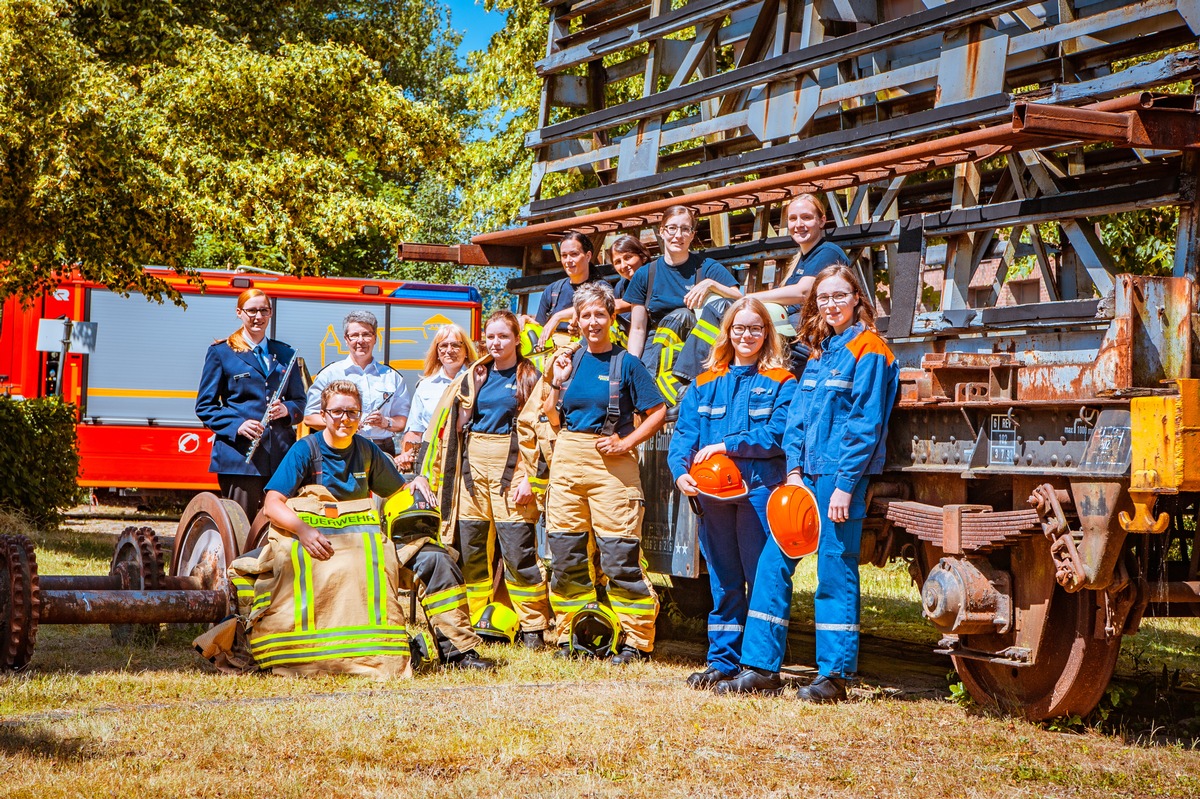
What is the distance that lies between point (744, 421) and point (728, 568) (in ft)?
Result: 2.66

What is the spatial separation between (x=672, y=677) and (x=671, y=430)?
5.01 ft

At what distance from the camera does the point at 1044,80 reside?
7363 millimetres

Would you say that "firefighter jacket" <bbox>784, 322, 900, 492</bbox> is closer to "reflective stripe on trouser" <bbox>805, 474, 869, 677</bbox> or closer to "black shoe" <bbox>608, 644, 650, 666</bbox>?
"reflective stripe on trouser" <bbox>805, 474, 869, 677</bbox>

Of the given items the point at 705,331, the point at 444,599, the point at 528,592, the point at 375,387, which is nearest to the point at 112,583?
the point at 444,599

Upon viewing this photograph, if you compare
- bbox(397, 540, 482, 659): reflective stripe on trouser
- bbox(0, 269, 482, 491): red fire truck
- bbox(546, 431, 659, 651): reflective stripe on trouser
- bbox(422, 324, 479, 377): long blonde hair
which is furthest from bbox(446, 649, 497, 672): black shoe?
bbox(0, 269, 482, 491): red fire truck

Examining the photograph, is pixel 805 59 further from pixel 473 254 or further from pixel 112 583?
pixel 112 583

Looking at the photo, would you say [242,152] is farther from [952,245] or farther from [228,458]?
[952,245]

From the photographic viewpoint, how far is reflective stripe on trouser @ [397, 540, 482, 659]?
7.45 meters

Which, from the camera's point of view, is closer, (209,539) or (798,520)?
(798,520)

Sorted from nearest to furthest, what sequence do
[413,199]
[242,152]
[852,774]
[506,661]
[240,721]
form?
[852,774]
[240,721]
[506,661]
[242,152]
[413,199]

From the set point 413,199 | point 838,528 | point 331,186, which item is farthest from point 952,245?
point 413,199

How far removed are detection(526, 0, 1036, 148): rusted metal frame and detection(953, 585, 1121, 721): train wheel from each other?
3083 millimetres

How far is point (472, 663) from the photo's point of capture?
736 centimetres

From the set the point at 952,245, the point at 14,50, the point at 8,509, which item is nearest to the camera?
the point at 952,245
